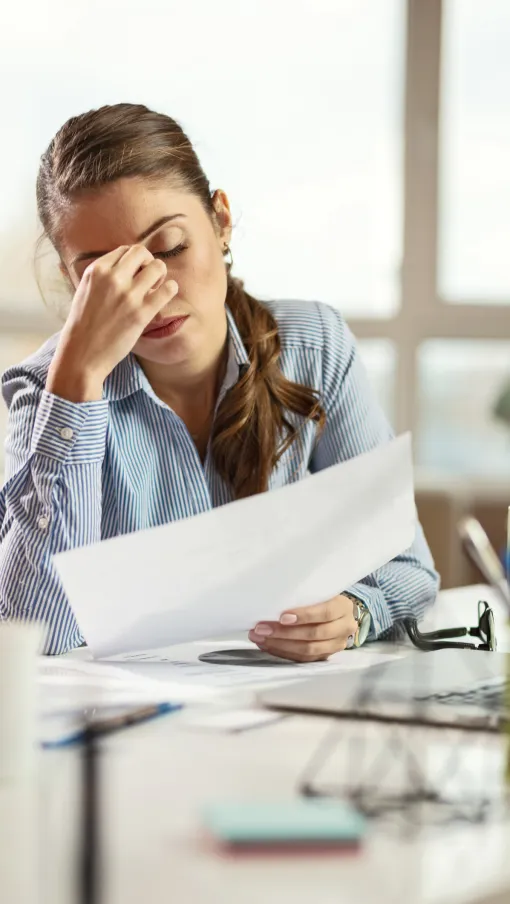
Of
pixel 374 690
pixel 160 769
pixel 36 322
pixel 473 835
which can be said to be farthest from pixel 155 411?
pixel 36 322

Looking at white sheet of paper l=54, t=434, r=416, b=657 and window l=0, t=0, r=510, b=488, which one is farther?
window l=0, t=0, r=510, b=488

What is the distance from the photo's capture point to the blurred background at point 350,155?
12.6 ft

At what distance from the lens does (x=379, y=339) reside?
4.03 meters

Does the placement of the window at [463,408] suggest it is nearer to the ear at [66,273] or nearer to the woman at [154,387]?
the woman at [154,387]

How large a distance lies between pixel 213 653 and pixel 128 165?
0.62 meters

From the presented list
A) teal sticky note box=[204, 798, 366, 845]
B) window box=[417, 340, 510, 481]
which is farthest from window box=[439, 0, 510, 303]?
teal sticky note box=[204, 798, 366, 845]

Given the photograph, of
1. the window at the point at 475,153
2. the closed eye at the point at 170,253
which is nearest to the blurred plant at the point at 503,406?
the window at the point at 475,153

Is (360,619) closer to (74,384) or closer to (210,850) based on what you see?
(74,384)

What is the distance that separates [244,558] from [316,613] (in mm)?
122

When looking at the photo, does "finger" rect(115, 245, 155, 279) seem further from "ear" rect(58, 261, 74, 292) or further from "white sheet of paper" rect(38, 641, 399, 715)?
"white sheet of paper" rect(38, 641, 399, 715)

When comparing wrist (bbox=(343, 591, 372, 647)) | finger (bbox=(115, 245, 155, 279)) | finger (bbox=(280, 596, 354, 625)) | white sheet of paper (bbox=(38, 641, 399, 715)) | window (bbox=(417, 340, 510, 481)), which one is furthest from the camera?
window (bbox=(417, 340, 510, 481))

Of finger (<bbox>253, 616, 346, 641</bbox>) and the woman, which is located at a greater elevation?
the woman

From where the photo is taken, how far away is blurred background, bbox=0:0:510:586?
384cm

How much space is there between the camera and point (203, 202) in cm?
150
